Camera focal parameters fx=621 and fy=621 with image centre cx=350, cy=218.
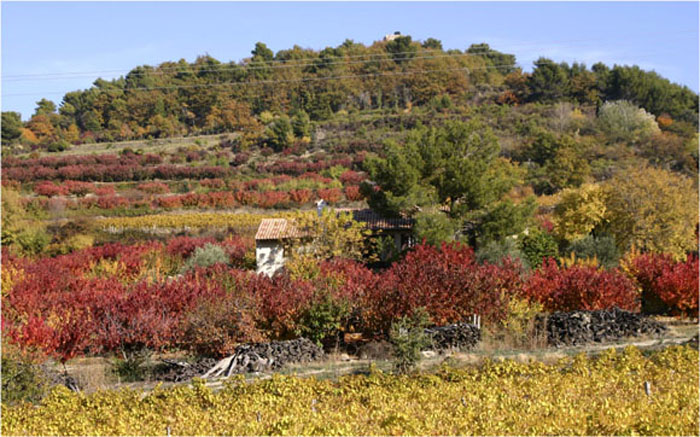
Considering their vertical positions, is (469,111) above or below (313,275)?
above

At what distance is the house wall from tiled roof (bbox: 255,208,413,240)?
36cm

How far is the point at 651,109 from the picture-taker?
67.2 m

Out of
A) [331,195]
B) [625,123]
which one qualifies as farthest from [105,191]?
[625,123]

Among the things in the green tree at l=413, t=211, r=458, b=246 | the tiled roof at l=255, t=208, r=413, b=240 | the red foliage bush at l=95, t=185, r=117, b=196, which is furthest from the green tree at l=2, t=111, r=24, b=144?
the green tree at l=413, t=211, r=458, b=246

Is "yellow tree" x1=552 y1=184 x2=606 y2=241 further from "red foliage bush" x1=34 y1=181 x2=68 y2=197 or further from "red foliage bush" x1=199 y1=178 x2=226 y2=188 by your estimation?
"red foliage bush" x1=34 y1=181 x2=68 y2=197

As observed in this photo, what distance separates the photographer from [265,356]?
12.6m

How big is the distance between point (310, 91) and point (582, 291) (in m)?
67.0

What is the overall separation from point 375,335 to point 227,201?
27.7m

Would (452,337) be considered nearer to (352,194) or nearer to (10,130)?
(352,194)

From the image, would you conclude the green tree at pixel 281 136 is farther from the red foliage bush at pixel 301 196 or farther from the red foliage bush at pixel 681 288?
the red foliage bush at pixel 681 288

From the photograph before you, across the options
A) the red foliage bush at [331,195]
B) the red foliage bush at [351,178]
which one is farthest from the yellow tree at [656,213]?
the red foliage bush at [351,178]

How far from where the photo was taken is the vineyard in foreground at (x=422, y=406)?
7.05 metres

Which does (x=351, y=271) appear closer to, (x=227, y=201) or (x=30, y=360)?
(x=30, y=360)

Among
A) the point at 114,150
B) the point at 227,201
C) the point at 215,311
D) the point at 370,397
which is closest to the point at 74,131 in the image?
the point at 114,150
